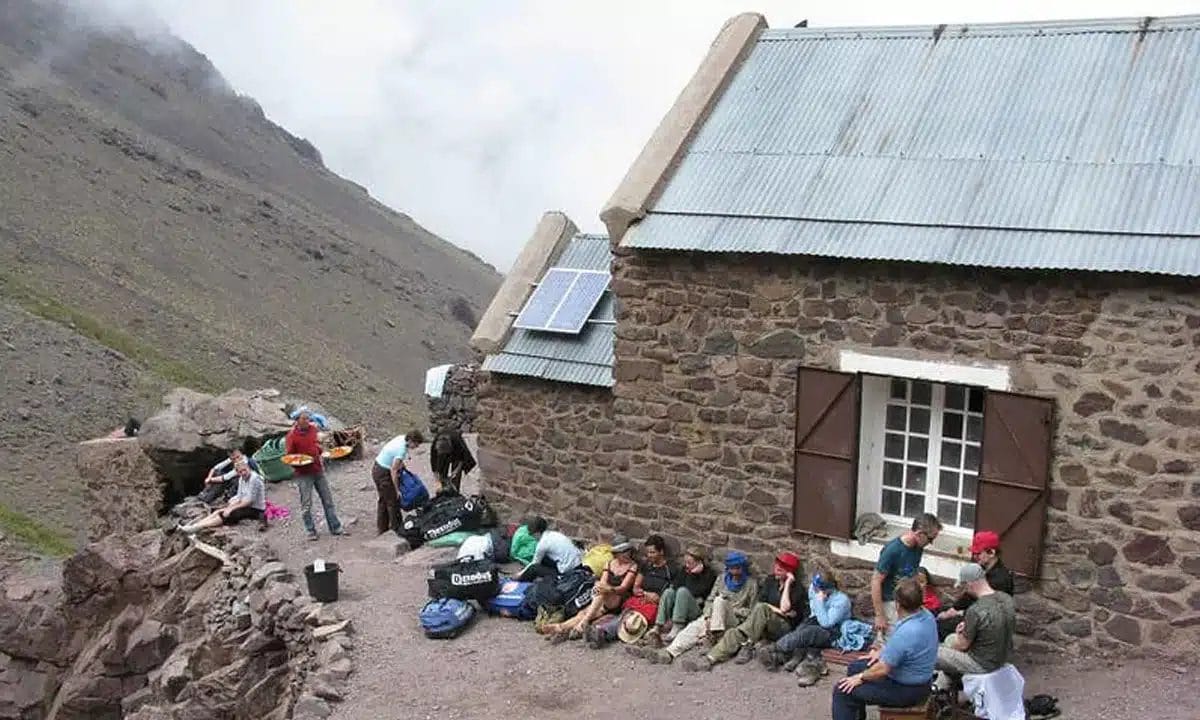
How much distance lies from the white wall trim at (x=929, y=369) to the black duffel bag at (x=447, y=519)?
5530mm

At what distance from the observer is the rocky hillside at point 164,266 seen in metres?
36.6

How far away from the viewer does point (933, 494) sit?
1088cm

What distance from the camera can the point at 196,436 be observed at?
19.7 m

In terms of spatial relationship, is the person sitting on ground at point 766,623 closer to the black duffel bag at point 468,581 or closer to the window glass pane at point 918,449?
the window glass pane at point 918,449

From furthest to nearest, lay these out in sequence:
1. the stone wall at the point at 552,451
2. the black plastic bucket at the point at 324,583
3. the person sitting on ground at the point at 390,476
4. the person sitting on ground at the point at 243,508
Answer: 1. the person sitting on ground at the point at 243,508
2. the person sitting on ground at the point at 390,476
3. the black plastic bucket at the point at 324,583
4. the stone wall at the point at 552,451

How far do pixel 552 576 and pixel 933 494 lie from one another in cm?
435

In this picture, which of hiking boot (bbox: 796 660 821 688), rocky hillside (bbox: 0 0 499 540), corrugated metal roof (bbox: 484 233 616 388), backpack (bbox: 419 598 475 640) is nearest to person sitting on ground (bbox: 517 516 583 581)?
backpack (bbox: 419 598 475 640)

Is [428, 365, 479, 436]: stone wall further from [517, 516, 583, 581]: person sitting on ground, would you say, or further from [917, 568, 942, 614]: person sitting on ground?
[917, 568, 942, 614]: person sitting on ground

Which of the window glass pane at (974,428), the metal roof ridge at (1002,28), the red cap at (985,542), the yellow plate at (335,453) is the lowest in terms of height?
the yellow plate at (335,453)

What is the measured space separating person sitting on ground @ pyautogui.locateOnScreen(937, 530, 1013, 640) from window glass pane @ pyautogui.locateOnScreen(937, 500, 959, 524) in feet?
2.62

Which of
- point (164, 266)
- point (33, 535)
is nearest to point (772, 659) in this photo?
point (33, 535)

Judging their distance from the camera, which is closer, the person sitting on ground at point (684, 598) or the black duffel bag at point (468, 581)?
the person sitting on ground at point (684, 598)

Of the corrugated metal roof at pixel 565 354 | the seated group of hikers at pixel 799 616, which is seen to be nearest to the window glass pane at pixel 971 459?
the seated group of hikers at pixel 799 616

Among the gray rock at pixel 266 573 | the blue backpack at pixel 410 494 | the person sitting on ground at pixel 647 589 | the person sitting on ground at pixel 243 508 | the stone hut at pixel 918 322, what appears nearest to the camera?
the stone hut at pixel 918 322
